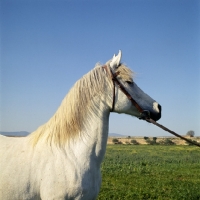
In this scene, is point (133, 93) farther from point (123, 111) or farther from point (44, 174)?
point (44, 174)

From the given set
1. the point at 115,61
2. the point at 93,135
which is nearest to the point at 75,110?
the point at 93,135

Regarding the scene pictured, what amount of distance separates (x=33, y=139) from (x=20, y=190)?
23.5 inches

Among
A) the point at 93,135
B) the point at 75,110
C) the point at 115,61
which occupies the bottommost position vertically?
the point at 93,135

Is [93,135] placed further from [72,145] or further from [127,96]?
[127,96]

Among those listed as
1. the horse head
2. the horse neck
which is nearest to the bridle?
the horse head

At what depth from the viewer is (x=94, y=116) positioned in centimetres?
340

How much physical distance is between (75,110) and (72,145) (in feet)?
1.34

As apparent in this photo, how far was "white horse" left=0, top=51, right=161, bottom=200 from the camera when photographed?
3.07 m

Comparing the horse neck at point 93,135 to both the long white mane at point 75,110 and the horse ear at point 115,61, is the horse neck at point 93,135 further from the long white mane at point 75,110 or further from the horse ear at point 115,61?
the horse ear at point 115,61

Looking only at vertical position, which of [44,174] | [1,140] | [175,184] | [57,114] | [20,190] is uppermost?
[57,114]

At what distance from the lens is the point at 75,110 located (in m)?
3.34

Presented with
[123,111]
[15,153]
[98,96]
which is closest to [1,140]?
[15,153]

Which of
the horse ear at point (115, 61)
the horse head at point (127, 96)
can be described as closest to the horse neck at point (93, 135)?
the horse head at point (127, 96)

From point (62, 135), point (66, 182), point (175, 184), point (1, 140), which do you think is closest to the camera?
point (66, 182)
